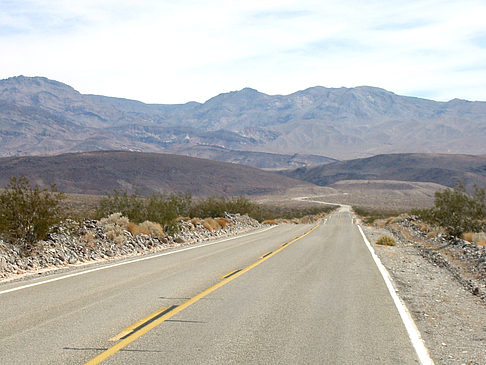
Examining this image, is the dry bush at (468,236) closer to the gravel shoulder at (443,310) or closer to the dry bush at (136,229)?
the gravel shoulder at (443,310)

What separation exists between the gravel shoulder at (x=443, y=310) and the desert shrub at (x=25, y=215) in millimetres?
9954

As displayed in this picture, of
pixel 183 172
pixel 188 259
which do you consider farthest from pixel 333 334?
pixel 183 172

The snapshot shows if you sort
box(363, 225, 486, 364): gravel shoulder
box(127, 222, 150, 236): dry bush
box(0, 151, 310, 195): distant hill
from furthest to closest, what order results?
box(0, 151, 310, 195): distant hill, box(127, 222, 150, 236): dry bush, box(363, 225, 486, 364): gravel shoulder

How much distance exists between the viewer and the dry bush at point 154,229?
22.7m

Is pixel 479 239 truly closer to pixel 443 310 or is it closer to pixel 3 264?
pixel 443 310

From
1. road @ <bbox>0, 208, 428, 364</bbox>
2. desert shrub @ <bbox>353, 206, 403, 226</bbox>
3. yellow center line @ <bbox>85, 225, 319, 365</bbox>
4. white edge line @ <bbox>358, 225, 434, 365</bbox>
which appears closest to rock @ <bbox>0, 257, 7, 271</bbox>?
road @ <bbox>0, 208, 428, 364</bbox>

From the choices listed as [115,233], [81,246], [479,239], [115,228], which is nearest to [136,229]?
[115,228]

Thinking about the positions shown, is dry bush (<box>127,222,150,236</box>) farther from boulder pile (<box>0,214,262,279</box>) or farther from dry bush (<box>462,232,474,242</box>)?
dry bush (<box>462,232,474,242</box>)

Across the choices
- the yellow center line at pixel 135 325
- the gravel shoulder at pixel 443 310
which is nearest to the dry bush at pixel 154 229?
the gravel shoulder at pixel 443 310

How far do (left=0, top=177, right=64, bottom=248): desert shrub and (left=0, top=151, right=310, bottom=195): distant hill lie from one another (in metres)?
115

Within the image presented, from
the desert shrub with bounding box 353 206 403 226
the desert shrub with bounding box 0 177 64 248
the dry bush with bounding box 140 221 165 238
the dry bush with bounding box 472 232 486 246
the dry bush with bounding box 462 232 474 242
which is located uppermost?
the desert shrub with bounding box 0 177 64 248

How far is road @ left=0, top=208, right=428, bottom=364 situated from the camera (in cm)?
621

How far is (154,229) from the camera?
75.0ft

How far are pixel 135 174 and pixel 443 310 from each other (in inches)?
5667
